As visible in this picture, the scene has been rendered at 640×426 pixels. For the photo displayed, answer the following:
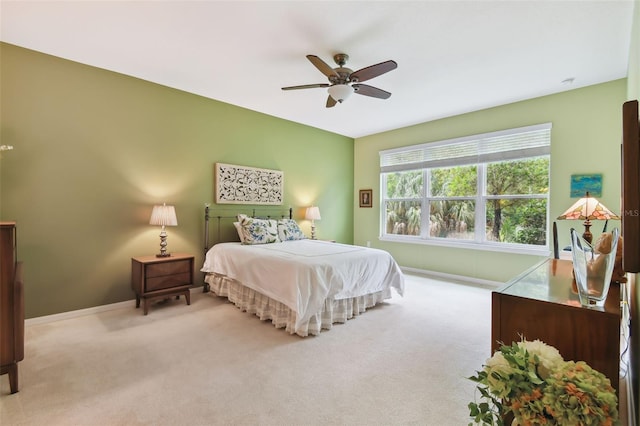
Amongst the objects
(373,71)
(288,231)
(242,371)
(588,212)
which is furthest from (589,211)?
(288,231)

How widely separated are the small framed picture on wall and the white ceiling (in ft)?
8.66

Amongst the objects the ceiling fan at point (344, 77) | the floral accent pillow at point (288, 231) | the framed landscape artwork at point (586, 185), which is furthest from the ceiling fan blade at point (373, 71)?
the framed landscape artwork at point (586, 185)

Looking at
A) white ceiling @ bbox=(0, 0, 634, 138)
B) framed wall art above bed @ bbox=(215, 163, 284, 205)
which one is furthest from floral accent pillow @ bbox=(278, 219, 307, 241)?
white ceiling @ bbox=(0, 0, 634, 138)

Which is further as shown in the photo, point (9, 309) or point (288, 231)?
point (288, 231)

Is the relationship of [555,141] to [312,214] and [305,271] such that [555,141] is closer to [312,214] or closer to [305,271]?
[312,214]

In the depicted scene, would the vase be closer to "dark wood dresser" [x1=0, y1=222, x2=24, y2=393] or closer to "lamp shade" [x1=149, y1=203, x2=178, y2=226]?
"dark wood dresser" [x1=0, y1=222, x2=24, y2=393]

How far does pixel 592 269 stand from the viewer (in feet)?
4.10

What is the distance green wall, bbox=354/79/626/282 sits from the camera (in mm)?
3596

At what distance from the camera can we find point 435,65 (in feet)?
10.6

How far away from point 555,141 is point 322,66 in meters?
3.50

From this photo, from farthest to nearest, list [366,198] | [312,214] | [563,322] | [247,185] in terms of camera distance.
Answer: [366,198]
[312,214]
[247,185]
[563,322]

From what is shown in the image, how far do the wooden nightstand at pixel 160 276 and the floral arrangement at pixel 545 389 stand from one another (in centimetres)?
341

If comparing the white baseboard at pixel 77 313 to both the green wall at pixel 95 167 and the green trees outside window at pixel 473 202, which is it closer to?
the green wall at pixel 95 167

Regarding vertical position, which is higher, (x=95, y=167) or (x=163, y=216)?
(x=95, y=167)
